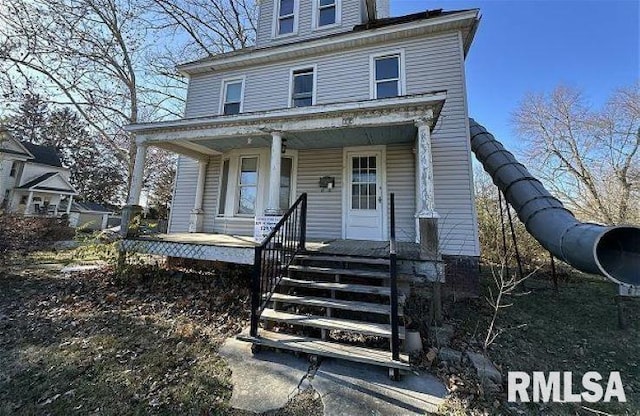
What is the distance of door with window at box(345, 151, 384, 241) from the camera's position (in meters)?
7.14

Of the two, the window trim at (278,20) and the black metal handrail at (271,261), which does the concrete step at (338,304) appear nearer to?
the black metal handrail at (271,261)

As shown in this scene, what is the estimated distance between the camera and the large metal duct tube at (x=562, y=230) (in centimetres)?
428

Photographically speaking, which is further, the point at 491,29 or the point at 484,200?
the point at 484,200

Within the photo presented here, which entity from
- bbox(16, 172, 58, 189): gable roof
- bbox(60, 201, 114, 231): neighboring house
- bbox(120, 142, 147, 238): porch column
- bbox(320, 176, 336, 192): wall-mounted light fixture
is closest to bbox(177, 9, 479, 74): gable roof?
bbox(120, 142, 147, 238): porch column

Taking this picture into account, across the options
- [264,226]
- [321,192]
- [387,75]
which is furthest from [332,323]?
[387,75]

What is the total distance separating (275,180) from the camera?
600 centimetres

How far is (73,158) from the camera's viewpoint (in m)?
33.1

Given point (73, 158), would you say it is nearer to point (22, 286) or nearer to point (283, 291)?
point (22, 286)

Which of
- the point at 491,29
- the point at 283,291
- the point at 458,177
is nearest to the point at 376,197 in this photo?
the point at 458,177

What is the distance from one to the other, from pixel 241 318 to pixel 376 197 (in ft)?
14.5

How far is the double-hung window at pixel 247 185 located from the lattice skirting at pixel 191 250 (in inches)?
100

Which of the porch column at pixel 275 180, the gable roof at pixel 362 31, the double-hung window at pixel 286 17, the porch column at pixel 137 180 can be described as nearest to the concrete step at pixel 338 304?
the porch column at pixel 275 180

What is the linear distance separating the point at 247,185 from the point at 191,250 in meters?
2.99

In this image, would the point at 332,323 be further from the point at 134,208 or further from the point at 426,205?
the point at 134,208
